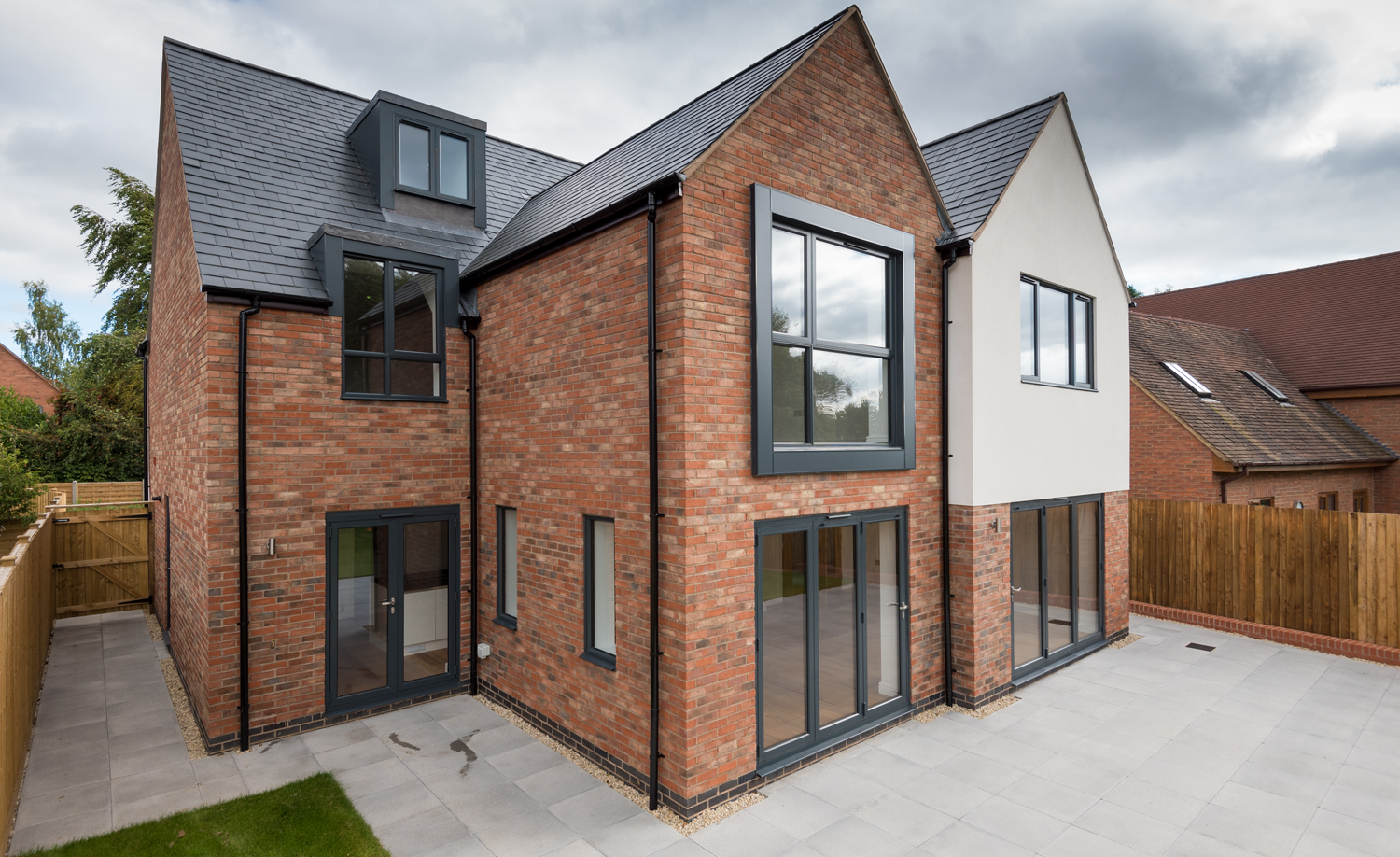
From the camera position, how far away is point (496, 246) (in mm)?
8289

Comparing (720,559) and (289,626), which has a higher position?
(720,559)

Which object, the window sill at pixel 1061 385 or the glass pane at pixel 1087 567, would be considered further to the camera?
the glass pane at pixel 1087 567

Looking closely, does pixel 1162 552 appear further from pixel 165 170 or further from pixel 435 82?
pixel 435 82

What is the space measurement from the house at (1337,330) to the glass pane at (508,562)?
17837 mm

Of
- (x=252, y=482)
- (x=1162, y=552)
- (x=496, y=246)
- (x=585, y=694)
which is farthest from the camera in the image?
(x=1162, y=552)

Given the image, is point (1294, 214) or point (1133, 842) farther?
point (1294, 214)

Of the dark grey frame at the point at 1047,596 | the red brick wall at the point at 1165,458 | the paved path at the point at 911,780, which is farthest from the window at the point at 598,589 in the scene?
the red brick wall at the point at 1165,458

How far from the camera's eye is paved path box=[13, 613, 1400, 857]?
4.56 meters

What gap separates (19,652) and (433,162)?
7000mm

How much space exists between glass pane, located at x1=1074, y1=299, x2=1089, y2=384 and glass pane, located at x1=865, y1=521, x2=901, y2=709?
14.3 ft

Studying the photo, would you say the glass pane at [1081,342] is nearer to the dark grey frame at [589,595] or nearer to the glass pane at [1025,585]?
the glass pane at [1025,585]

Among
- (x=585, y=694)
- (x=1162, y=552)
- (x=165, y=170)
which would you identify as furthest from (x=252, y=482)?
(x=1162, y=552)

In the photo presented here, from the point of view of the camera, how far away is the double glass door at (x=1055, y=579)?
306 inches

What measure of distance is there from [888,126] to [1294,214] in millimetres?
40772
